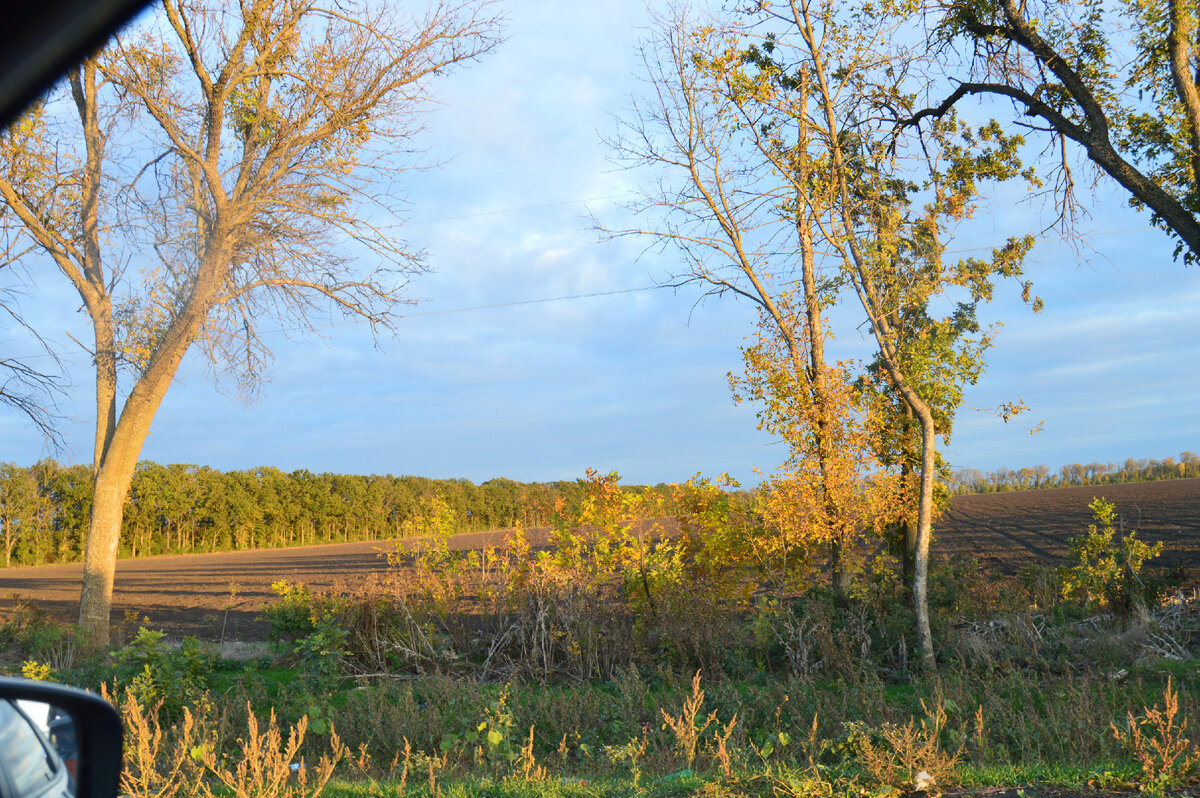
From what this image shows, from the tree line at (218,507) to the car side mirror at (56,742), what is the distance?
114ft

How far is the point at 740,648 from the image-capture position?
32.9 feet

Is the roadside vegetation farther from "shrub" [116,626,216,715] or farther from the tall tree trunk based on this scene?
the tall tree trunk

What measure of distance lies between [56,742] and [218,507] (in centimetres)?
5183

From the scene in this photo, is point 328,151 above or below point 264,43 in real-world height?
below

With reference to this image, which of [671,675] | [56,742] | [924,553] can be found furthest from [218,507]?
[56,742]

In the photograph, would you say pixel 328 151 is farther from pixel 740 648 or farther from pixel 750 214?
pixel 740 648

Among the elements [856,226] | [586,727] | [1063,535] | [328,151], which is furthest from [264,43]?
[1063,535]

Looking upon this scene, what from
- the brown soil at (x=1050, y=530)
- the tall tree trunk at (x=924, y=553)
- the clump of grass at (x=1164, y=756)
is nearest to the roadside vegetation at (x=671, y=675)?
the clump of grass at (x=1164, y=756)

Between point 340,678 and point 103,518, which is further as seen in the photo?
point 103,518

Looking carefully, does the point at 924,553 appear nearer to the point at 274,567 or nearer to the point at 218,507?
the point at 274,567

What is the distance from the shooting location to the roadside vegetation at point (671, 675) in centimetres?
527

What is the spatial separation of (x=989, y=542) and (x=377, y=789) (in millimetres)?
28693

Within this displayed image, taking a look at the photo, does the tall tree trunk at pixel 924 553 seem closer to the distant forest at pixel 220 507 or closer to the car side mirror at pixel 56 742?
the car side mirror at pixel 56 742

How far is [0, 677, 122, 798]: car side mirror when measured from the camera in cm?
203
